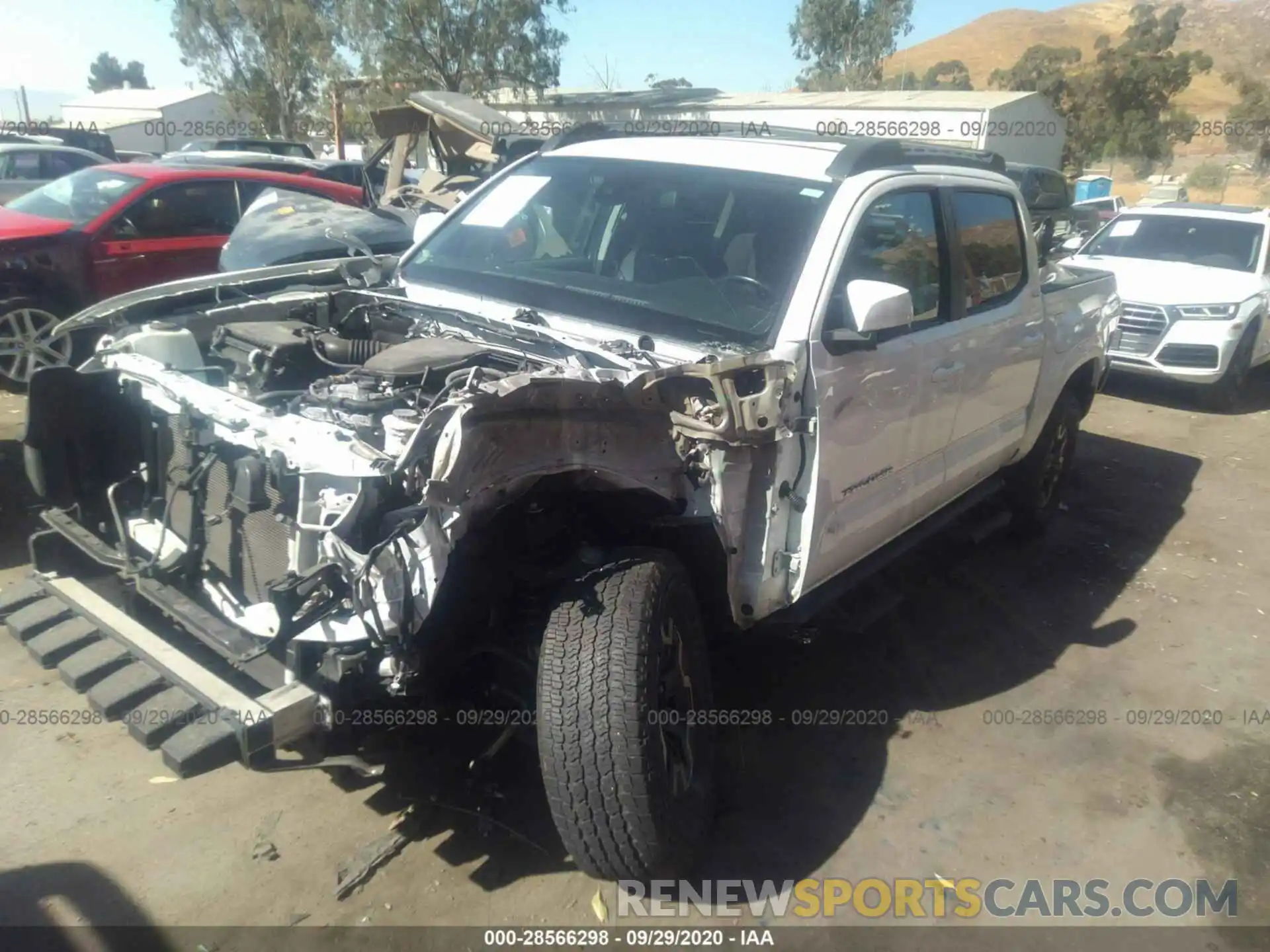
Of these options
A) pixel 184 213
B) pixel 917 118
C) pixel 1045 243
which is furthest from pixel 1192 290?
pixel 917 118

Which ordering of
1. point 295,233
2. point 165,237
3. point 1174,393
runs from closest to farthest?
point 295,233
point 165,237
point 1174,393

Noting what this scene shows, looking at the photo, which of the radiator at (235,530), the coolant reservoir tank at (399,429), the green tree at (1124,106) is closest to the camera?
the coolant reservoir tank at (399,429)

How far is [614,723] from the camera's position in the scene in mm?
2611

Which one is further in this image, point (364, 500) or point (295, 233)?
point (295, 233)

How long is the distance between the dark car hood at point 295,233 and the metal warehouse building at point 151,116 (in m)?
31.2

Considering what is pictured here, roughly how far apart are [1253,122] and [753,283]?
4237 centimetres

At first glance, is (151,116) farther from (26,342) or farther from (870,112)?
(26,342)

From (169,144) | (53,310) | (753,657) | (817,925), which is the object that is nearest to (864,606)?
(753,657)

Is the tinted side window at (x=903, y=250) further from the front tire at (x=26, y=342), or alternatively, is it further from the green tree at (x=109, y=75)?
the green tree at (x=109, y=75)

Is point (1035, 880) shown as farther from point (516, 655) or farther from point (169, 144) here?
point (169, 144)

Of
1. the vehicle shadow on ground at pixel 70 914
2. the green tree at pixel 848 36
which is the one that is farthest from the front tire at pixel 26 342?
the green tree at pixel 848 36

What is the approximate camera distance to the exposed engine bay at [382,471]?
2.45 meters

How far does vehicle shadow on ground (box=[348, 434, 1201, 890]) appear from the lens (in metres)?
3.15

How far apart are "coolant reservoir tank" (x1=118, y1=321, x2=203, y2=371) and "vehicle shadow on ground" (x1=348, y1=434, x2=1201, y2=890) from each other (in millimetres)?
1501
